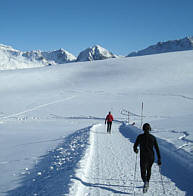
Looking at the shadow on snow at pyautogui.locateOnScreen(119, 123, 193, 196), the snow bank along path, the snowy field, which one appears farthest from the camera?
the snowy field

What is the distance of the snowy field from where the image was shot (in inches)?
260

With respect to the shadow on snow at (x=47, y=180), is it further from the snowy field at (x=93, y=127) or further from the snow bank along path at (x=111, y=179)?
the snow bank along path at (x=111, y=179)

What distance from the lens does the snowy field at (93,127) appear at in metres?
6.61

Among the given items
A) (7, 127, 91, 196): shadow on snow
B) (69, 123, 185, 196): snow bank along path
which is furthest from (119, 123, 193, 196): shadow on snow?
(7, 127, 91, 196): shadow on snow

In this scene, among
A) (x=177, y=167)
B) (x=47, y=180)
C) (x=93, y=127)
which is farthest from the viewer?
(x=93, y=127)

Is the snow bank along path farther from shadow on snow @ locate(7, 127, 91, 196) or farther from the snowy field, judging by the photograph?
shadow on snow @ locate(7, 127, 91, 196)

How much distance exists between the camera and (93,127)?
2088 centimetres

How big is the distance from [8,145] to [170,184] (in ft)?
33.9

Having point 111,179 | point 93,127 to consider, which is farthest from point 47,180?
point 93,127

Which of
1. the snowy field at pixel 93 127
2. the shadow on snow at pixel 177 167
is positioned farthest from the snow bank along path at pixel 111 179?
the shadow on snow at pixel 177 167

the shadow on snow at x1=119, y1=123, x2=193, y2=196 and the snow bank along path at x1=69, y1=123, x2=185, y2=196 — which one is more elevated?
the shadow on snow at x1=119, y1=123, x2=193, y2=196

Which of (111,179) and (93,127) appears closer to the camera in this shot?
(111,179)

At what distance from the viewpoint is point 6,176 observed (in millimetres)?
7805

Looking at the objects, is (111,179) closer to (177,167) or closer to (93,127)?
(177,167)
